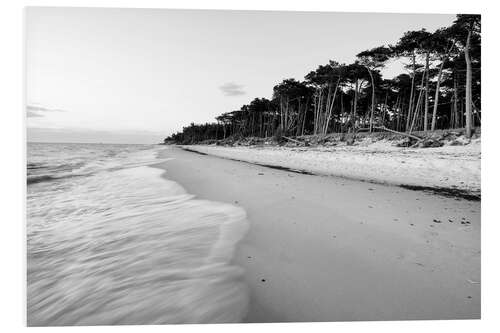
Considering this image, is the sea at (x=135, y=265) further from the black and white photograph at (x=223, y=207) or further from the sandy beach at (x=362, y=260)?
the sandy beach at (x=362, y=260)

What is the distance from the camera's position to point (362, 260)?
2.01 meters

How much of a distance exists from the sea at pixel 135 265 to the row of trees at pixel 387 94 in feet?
13.6

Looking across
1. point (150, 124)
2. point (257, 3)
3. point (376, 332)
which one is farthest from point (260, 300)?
point (150, 124)

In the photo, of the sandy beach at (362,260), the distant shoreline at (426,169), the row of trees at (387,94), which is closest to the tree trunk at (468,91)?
the row of trees at (387,94)

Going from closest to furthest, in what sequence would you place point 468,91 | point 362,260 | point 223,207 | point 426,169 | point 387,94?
point 362,260 → point 223,207 → point 468,91 → point 426,169 → point 387,94

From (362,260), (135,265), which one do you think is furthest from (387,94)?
(135,265)

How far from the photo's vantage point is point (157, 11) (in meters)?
3.10

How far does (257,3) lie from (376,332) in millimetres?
3605

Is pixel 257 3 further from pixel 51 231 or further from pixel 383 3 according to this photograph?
pixel 51 231

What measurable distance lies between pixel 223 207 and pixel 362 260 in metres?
2.02

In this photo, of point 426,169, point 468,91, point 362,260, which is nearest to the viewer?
point 362,260

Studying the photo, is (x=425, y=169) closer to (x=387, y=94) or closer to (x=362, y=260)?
(x=362, y=260)

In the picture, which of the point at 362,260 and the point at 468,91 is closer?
the point at 362,260

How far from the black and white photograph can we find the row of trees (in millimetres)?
167
